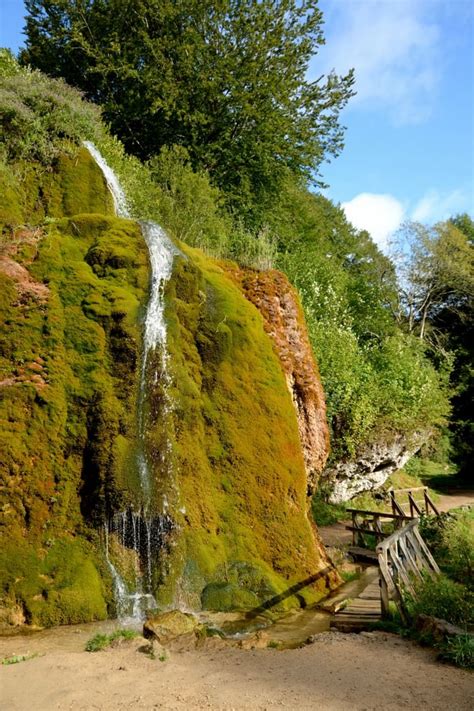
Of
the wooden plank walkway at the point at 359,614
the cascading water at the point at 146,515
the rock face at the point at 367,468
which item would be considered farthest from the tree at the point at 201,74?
the wooden plank walkway at the point at 359,614

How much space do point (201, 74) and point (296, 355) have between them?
15049 millimetres

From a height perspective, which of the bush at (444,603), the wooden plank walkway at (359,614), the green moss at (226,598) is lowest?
the wooden plank walkway at (359,614)

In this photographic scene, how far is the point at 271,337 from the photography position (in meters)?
12.2

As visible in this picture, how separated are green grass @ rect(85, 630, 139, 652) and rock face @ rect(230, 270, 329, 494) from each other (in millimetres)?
5391

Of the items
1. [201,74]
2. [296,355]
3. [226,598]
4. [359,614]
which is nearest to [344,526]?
[296,355]

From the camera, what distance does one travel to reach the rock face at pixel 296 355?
11.7m

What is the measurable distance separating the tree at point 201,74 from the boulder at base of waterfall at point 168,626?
62.9ft

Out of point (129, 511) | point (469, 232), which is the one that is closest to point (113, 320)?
point (129, 511)

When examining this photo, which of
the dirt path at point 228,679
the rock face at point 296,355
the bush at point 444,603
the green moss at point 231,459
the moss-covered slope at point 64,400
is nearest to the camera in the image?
the dirt path at point 228,679

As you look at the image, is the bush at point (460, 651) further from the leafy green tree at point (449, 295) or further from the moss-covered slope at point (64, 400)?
the leafy green tree at point (449, 295)

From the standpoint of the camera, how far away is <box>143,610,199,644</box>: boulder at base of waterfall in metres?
6.73

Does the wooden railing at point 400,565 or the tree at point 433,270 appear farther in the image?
the tree at point 433,270

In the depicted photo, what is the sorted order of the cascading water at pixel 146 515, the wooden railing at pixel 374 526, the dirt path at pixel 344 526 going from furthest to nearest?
the dirt path at pixel 344 526
the wooden railing at pixel 374 526
the cascading water at pixel 146 515

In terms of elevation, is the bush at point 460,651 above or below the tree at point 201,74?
below
